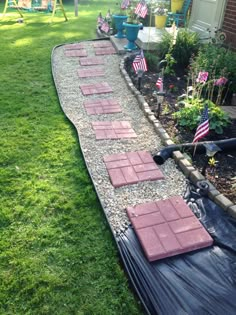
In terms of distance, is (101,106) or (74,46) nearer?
(101,106)

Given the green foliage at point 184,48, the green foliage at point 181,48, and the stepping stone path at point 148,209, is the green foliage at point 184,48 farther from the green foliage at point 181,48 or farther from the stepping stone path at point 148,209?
the stepping stone path at point 148,209

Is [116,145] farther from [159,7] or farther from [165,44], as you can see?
[159,7]

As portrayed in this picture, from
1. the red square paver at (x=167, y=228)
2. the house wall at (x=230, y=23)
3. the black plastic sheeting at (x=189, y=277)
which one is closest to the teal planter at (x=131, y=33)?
the house wall at (x=230, y=23)

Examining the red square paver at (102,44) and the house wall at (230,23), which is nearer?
the house wall at (230,23)

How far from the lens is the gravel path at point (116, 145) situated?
2.75m

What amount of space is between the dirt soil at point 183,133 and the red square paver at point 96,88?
1.72 ft

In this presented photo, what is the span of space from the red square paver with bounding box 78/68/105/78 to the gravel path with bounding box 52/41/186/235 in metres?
0.10

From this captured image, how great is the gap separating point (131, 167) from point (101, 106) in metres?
A: 1.68

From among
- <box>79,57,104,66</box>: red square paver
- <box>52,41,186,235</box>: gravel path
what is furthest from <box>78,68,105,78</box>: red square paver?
<box>79,57,104,66</box>: red square paver

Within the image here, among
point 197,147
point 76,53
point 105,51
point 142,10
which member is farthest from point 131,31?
Result: point 197,147

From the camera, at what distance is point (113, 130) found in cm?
388

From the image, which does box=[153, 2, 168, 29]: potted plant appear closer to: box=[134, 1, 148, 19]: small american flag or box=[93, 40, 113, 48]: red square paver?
box=[93, 40, 113, 48]: red square paver

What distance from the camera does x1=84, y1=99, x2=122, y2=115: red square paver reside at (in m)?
4.37

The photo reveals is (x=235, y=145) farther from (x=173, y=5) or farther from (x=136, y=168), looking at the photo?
(x=173, y=5)
